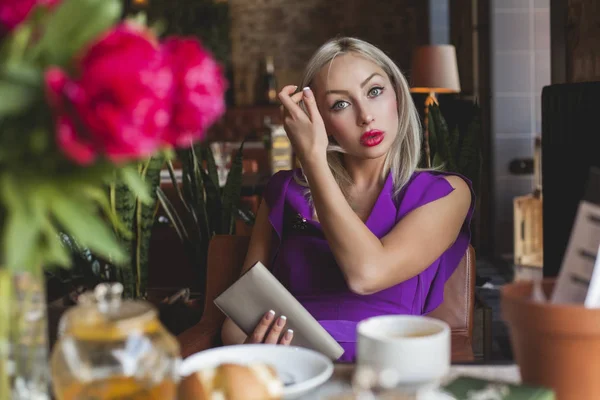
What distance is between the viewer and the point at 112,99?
52 centimetres

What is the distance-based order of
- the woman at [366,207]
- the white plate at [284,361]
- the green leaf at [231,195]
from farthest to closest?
1. the green leaf at [231,195]
2. the woman at [366,207]
3. the white plate at [284,361]

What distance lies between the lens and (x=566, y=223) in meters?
1.75

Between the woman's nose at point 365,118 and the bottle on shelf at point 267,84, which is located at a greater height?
the bottle on shelf at point 267,84

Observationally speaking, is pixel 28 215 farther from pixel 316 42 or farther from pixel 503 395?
pixel 316 42

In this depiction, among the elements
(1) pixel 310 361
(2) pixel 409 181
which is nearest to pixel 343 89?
(2) pixel 409 181

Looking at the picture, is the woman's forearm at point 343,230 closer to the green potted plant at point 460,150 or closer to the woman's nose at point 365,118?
the woman's nose at point 365,118

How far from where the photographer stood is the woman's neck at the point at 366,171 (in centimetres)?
185

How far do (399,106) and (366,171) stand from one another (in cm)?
19

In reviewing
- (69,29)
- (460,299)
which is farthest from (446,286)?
(69,29)

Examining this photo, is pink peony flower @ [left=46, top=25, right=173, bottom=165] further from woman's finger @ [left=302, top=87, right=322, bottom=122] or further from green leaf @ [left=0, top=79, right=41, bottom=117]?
woman's finger @ [left=302, top=87, right=322, bottom=122]

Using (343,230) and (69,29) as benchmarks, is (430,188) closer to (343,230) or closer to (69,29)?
(343,230)

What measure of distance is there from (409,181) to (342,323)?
1.33 ft


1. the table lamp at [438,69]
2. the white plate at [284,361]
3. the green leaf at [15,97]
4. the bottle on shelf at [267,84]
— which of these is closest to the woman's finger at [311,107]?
the white plate at [284,361]

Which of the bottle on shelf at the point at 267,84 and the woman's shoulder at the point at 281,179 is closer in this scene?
the woman's shoulder at the point at 281,179
